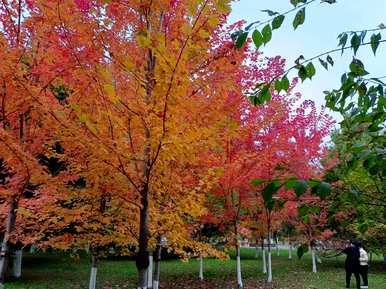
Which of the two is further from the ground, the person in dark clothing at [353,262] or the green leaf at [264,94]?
the green leaf at [264,94]

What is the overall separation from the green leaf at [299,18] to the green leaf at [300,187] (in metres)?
0.75

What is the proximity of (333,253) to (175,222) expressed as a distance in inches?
155

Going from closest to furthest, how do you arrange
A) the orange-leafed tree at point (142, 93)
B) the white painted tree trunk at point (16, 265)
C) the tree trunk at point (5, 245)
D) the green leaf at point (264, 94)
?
the green leaf at point (264, 94)
the orange-leafed tree at point (142, 93)
the tree trunk at point (5, 245)
the white painted tree trunk at point (16, 265)

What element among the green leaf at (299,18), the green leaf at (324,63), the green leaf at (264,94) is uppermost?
the green leaf at (299,18)

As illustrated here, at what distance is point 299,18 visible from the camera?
5.20ft

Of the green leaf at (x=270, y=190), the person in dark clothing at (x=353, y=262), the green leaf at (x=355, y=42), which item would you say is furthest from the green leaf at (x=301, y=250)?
the person in dark clothing at (x=353, y=262)

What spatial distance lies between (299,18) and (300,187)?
2.61ft

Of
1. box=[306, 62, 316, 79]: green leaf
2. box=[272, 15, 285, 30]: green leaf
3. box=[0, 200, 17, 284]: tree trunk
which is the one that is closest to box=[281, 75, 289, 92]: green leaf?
box=[306, 62, 316, 79]: green leaf

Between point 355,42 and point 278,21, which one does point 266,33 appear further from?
point 355,42

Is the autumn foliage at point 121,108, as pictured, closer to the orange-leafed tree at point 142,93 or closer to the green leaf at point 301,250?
the orange-leafed tree at point 142,93

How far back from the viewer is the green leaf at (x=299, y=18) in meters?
1.58

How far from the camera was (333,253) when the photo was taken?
1.48 meters

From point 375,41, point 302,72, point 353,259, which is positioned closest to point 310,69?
point 302,72

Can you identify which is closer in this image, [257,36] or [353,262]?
[257,36]
